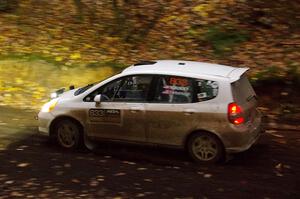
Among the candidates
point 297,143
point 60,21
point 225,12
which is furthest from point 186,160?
point 60,21

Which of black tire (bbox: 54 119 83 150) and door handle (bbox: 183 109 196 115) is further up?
door handle (bbox: 183 109 196 115)

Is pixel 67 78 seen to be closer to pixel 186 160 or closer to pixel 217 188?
pixel 186 160

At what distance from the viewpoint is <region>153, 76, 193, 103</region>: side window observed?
29.0 feet

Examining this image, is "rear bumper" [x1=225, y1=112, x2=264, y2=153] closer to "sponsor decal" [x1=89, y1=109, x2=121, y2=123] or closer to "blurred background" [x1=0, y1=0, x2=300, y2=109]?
"sponsor decal" [x1=89, y1=109, x2=121, y2=123]

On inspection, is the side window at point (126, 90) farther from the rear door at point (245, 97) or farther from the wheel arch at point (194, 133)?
the rear door at point (245, 97)

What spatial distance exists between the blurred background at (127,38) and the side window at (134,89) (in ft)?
13.9

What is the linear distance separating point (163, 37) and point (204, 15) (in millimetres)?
1661

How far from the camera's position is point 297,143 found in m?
10.2

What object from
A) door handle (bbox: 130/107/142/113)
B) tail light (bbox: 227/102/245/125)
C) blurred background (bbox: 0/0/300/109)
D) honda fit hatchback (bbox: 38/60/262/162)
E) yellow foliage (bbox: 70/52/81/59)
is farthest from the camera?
yellow foliage (bbox: 70/52/81/59)

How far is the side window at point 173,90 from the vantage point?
8828mm

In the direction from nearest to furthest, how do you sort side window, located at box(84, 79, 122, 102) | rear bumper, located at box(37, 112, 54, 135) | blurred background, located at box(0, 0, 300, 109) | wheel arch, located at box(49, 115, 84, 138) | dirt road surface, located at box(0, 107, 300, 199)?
1. dirt road surface, located at box(0, 107, 300, 199)
2. side window, located at box(84, 79, 122, 102)
3. wheel arch, located at box(49, 115, 84, 138)
4. rear bumper, located at box(37, 112, 54, 135)
5. blurred background, located at box(0, 0, 300, 109)

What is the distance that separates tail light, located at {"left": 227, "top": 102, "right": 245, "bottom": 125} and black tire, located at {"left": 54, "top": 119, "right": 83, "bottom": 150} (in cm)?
297

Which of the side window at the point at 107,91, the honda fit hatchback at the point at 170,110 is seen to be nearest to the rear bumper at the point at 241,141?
the honda fit hatchback at the point at 170,110

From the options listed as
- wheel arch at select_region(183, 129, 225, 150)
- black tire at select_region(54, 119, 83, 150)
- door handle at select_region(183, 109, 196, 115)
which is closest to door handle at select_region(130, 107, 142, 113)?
door handle at select_region(183, 109, 196, 115)
